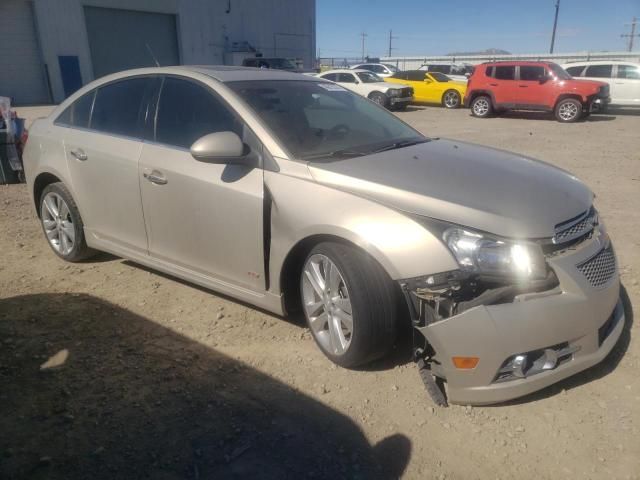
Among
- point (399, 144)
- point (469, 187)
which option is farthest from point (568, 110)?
point (469, 187)

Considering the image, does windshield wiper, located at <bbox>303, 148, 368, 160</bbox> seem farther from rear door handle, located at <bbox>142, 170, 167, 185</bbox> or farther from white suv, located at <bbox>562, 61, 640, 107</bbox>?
white suv, located at <bbox>562, 61, 640, 107</bbox>

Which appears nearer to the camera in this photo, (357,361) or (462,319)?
(462,319)

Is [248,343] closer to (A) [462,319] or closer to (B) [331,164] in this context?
(B) [331,164]

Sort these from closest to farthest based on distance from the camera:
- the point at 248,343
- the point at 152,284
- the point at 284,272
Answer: the point at 284,272 → the point at 248,343 → the point at 152,284

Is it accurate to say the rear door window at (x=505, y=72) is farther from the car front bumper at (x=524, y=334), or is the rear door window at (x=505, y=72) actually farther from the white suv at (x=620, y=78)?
the car front bumper at (x=524, y=334)

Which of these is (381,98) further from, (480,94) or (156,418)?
(156,418)

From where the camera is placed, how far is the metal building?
889 inches

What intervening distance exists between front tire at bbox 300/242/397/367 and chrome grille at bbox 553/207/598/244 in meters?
0.86

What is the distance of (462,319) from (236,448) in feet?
3.95

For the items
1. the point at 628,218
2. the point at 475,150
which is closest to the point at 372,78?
the point at 628,218

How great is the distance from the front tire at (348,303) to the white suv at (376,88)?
16863 mm

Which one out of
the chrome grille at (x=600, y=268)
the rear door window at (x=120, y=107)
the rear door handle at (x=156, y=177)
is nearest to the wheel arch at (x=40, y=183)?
the rear door window at (x=120, y=107)

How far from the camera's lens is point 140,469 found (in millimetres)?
2281

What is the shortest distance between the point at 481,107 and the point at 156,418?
16970 millimetres
